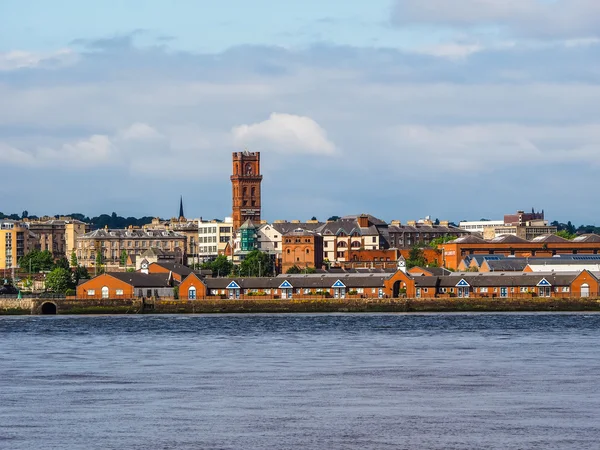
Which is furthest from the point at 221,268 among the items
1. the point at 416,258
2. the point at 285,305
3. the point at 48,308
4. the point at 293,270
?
the point at 285,305

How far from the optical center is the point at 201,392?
50.4 metres

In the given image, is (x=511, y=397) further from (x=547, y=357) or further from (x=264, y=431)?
(x=547, y=357)

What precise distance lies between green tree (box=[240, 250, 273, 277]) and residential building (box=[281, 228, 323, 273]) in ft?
11.6

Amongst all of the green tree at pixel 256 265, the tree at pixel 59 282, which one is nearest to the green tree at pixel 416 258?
the green tree at pixel 256 265

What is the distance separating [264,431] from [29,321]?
7811cm

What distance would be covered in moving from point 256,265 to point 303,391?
417 feet

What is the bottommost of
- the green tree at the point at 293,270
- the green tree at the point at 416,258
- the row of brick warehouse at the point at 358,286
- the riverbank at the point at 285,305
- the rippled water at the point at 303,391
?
→ the rippled water at the point at 303,391

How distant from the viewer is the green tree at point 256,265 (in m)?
174

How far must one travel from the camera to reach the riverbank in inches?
5054

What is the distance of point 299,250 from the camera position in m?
190

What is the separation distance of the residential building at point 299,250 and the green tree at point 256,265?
139 inches

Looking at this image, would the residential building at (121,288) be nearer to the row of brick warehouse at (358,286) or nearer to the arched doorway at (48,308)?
the row of brick warehouse at (358,286)

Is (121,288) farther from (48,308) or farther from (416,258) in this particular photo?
(416,258)

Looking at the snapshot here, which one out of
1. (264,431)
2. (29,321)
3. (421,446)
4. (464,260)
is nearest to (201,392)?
(264,431)
